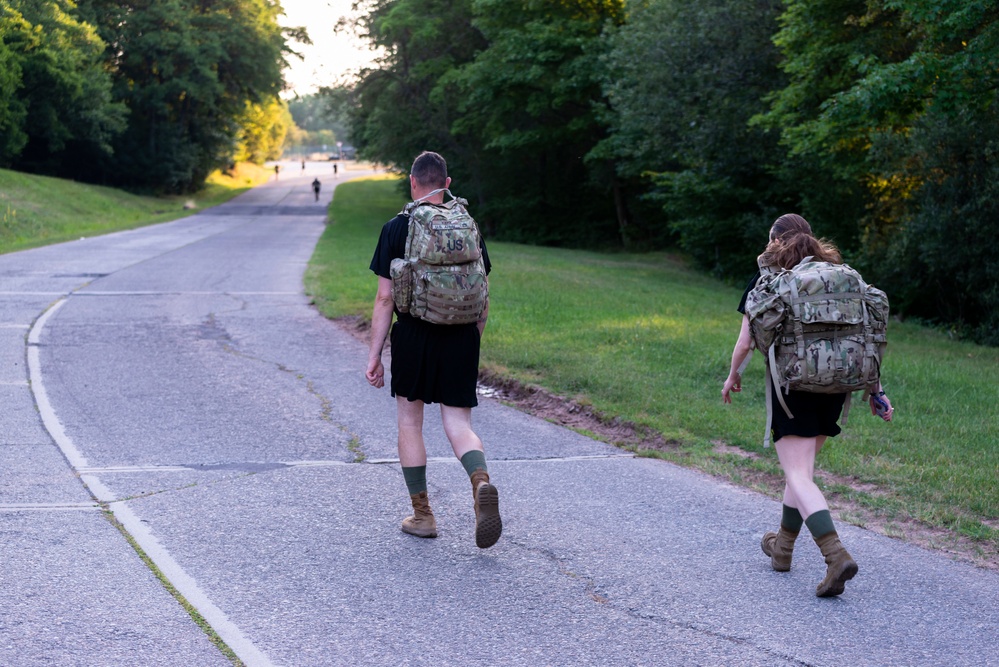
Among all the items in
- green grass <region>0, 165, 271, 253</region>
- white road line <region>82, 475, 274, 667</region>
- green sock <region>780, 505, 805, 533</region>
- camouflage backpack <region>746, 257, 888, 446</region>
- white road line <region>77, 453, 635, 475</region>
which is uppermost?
camouflage backpack <region>746, 257, 888, 446</region>

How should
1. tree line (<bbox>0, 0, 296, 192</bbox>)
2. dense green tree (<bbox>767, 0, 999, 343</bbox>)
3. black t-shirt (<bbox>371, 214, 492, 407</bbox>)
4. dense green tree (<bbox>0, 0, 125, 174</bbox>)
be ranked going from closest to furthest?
1. black t-shirt (<bbox>371, 214, 492, 407</bbox>)
2. dense green tree (<bbox>767, 0, 999, 343</bbox>)
3. dense green tree (<bbox>0, 0, 125, 174</bbox>)
4. tree line (<bbox>0, 0, 296, 192</bbox>)

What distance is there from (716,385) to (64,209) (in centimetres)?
3954

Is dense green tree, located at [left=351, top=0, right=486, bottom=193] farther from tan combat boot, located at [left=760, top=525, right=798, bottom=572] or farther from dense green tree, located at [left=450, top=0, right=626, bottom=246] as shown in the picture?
tan combat boot, located at [left=760, top=525, right=798, bottom=572]

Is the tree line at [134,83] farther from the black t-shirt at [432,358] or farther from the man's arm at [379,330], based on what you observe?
the black t-shirt at [432,358]

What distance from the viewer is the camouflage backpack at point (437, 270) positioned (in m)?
5.20

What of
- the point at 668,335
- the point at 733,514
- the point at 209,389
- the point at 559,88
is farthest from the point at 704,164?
the point at 733,514

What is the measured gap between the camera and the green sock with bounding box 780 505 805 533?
506cm

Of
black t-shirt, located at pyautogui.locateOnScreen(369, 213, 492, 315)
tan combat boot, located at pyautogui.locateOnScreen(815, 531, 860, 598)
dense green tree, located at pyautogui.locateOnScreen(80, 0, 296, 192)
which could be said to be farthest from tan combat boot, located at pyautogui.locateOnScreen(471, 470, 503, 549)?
dense green tree, located at pyautogui.locateOnScreen(80, 0, 296, 192)

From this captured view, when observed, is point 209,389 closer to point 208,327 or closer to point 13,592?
point 208,327

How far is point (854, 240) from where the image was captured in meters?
24.0

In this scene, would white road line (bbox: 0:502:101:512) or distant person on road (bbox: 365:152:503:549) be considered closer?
distant person on road (bbox: 365:152:503:549)

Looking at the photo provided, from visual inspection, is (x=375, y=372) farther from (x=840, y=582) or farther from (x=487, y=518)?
(x=840, y=582)

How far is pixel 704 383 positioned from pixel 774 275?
203 inches

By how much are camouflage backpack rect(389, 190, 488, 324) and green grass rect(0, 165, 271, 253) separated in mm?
23234
